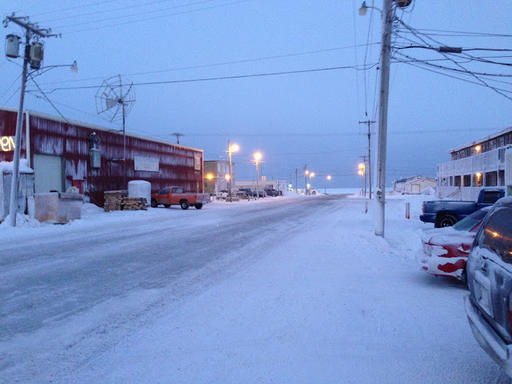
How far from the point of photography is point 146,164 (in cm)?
3469

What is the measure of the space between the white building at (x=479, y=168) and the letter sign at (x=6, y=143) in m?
24.5

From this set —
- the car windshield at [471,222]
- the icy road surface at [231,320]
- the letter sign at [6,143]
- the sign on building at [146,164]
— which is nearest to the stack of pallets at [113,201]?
the letter sign at [6,143]

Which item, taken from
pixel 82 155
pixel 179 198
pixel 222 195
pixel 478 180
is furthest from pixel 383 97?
pixel 222 195

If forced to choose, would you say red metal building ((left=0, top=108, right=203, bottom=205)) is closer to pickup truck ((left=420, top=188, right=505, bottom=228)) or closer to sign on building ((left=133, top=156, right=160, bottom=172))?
sign on building ((left=133, top=156, right=160, bottom=172))

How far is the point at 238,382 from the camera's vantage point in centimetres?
341

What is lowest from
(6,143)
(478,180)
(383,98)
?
(478,180)

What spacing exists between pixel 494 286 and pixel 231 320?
2.99 meters

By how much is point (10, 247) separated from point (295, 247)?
317 inches

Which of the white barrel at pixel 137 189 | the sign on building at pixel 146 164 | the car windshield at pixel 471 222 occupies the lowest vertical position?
the car windshield at pixel 471 222

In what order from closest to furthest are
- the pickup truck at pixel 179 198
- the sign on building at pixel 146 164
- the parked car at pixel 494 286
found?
the parked car at pixel 494 286
the pickup truck at pixel 179 198
the sign on building at pixel 146 164

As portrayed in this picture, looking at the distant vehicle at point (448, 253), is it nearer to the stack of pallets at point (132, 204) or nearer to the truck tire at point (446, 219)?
the truck tire at point (446, 219)

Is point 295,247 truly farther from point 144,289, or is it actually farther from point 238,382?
point 238,382

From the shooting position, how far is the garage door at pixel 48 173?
75.7 ft

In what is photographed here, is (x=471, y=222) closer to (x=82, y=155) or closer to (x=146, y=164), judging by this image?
(x=82, y=155)
